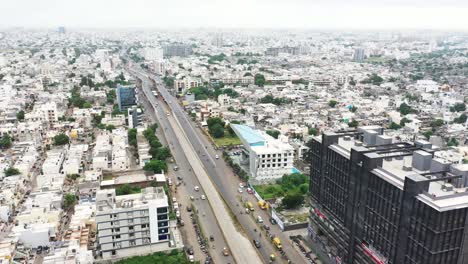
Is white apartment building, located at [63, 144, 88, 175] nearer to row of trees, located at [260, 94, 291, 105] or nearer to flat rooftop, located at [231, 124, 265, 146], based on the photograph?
flat rooftop, located at [231, 124, 265, 146]

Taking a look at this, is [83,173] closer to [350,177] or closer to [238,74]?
[350,177]

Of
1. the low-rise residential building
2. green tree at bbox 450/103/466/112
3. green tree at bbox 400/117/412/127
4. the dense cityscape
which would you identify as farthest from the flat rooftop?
green tree at bbox 450/103/466/112

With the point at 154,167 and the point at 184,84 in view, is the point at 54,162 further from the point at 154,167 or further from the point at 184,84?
the point at 184,84

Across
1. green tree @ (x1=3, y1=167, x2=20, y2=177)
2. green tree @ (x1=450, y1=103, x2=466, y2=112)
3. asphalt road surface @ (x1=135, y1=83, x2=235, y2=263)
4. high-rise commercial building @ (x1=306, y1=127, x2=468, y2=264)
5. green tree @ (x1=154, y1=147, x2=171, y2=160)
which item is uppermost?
high-rise commercial building @ (x1=306, y1=127, x2=468, y2=264)

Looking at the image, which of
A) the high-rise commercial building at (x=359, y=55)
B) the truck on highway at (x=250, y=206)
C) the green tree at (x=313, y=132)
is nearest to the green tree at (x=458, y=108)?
the green tree at (x=313, y=132)

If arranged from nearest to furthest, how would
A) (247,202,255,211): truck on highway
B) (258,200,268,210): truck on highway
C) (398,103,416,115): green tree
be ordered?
(247,202,255,211): truck on highway
(258,200,268,210): truck on highway
(398,103,416,115): green tree

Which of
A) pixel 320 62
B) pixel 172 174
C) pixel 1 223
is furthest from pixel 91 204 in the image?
pixel 320 62
